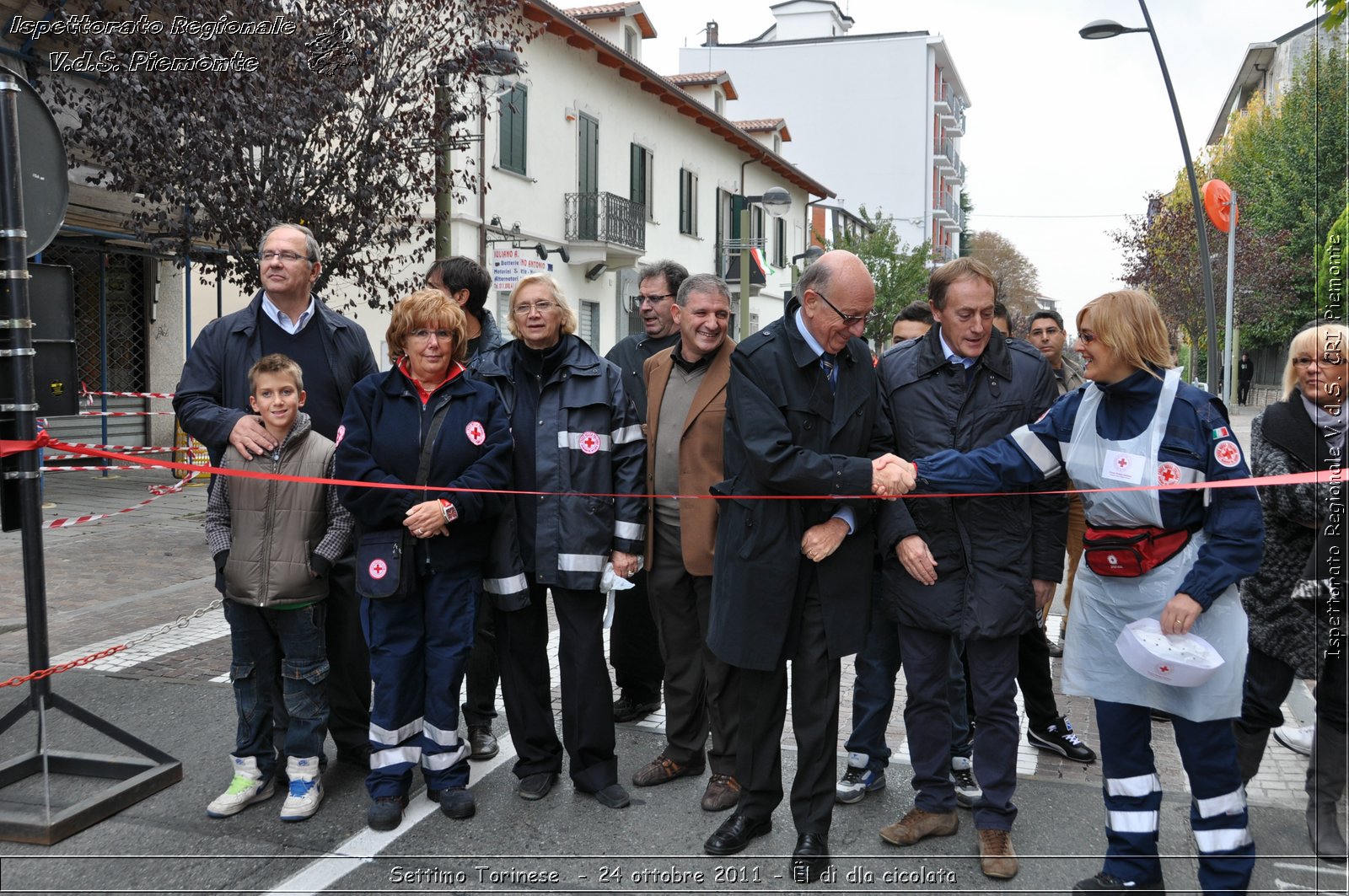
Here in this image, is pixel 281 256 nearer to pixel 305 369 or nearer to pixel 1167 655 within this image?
pixel 305 369

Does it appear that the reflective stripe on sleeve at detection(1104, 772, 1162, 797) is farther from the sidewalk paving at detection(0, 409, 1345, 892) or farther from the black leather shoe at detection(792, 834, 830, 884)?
the black leather shoe at detection(792, 834, 830, 884)

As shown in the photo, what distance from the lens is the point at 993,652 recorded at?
3799 mm

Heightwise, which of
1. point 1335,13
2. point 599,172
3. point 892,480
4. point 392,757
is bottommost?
point 392,757

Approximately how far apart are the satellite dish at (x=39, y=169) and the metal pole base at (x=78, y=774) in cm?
187

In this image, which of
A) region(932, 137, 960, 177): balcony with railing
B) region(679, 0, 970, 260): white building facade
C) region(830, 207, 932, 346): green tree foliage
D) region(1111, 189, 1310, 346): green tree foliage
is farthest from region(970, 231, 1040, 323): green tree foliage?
region(1111, 189, 1310, 346): green tree foliage

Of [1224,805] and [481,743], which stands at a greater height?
[1224,805]

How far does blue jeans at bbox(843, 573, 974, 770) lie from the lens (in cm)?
441

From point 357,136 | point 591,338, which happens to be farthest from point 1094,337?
point 591,338

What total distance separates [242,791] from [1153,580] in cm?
338

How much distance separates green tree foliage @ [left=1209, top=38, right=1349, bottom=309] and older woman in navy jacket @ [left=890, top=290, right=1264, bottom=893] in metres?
0.62

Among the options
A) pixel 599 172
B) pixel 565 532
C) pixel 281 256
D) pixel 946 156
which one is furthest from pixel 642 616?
pixel 946 156

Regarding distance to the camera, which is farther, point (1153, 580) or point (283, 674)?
point (283, 674)

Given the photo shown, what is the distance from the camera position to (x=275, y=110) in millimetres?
9656

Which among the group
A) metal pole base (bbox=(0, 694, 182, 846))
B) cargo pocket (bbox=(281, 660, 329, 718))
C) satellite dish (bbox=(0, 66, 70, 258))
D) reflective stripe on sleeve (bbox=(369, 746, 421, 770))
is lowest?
metal pole base (bbox=(0, 694, 182, 846))
